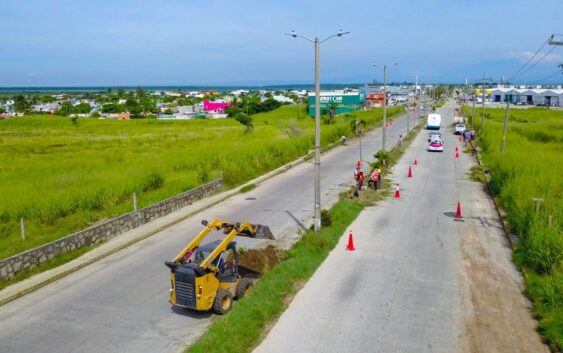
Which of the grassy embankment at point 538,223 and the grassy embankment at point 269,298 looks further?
the grassy embankment at point 538,223

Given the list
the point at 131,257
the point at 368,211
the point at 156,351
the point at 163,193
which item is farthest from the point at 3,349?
the point at 368,211

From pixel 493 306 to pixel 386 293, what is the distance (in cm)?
241

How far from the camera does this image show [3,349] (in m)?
9.52

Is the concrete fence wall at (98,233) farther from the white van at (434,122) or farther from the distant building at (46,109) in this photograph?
the distant building at (46,109)

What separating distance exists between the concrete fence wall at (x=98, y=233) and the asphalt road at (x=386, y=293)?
715 centimetres

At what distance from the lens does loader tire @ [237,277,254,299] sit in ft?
37.7

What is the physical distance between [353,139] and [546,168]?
33.2 m

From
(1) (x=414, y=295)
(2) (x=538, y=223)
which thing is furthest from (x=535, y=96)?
(1) (x=414, y=295)

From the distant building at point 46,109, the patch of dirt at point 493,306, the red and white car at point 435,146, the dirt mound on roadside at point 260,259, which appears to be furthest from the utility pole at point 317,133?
the distant building at point 46,109

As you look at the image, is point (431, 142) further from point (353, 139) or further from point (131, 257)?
point (131, 257)

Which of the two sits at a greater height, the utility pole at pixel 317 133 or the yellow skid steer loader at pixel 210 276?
the utility pole at pixel 317 133

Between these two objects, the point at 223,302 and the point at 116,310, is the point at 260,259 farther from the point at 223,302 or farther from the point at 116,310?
the point at 116,310

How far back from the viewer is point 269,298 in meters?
11.3

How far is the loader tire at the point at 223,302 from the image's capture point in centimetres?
1059
